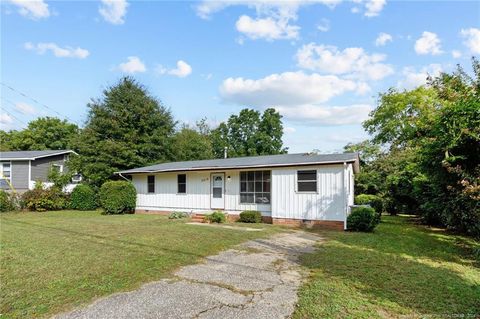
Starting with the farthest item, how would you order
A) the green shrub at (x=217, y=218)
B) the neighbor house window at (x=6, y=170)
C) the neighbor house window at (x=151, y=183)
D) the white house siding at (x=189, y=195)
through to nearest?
the neighbor house window at (x=6, y=170) → the neighbor house window at (x=151, y=183) → the white house siding at (x=189, y=195) → the green shrub at (x=217, y=218)

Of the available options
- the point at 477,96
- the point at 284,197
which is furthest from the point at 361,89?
the point at 477,96

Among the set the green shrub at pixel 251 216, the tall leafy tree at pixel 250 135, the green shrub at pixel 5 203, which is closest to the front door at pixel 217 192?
the green shrub at pixel 251 216

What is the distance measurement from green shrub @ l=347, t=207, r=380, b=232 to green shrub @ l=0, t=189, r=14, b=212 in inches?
771

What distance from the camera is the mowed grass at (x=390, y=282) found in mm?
3680

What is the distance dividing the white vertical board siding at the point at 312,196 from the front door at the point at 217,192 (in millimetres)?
3035

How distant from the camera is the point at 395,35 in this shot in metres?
11.7

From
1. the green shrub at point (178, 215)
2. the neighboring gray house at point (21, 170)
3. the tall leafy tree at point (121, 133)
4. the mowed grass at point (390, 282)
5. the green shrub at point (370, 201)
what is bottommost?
the green shrub at point (178, 215)

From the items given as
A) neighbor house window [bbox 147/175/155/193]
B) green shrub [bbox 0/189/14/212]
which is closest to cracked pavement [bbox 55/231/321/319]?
neighbor house window [bbox 147/175/155/193]

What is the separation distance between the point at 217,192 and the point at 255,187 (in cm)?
218

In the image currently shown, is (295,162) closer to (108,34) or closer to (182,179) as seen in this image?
(182,179)

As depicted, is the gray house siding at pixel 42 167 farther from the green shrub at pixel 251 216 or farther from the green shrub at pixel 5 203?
the green shrub at pixel 251 216

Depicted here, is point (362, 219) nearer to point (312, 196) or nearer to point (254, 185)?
point (312, 196)

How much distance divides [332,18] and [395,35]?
260 centimetres

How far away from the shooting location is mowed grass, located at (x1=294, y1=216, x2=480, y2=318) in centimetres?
368
